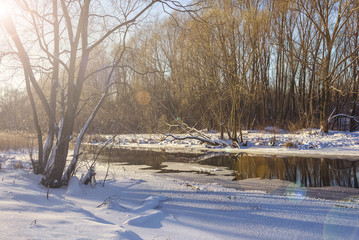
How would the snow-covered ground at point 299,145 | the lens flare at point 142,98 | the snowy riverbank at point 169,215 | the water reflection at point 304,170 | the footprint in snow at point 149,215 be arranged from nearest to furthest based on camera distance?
1. the snowy riverbank at point 169,215
2. the footprint in snow at point 149,215
3. the water reflection at point 304,170
4. the lens flare at point 142,98
5. the snow-covered ground at point 299,145

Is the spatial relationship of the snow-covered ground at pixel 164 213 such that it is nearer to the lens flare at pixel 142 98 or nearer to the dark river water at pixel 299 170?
the dark river water at pixel 299 170

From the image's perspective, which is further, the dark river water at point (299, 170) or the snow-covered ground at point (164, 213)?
the dark river water at point (299, 170)

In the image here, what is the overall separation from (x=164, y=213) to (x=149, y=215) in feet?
1.18

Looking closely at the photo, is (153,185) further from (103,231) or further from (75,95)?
(103,231)

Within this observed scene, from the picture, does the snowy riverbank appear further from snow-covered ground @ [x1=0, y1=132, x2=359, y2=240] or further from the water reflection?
the water reflection

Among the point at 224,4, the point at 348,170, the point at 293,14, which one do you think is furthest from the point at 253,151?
the point at 293,14

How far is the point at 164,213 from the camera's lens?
4652mm

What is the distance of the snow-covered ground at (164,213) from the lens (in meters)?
3.14

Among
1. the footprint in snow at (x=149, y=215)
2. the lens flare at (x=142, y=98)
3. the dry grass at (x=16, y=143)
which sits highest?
the lens flare at (x=142, y=98)

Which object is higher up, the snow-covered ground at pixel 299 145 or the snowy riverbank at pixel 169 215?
the snow-covered ground at pixel 299 145

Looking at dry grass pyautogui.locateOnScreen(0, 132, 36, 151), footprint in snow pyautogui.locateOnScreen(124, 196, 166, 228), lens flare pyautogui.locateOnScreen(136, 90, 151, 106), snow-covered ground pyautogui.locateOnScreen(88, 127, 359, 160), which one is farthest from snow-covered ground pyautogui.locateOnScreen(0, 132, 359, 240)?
snow-covered ground pyautogui.locateOnScreen(88, 127, 359, 160)

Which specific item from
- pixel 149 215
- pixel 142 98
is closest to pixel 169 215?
pixel 149 215

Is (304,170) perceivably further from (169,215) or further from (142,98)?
(142,98)

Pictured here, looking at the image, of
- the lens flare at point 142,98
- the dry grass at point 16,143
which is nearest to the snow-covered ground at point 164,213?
the lens flare at point 142,98
